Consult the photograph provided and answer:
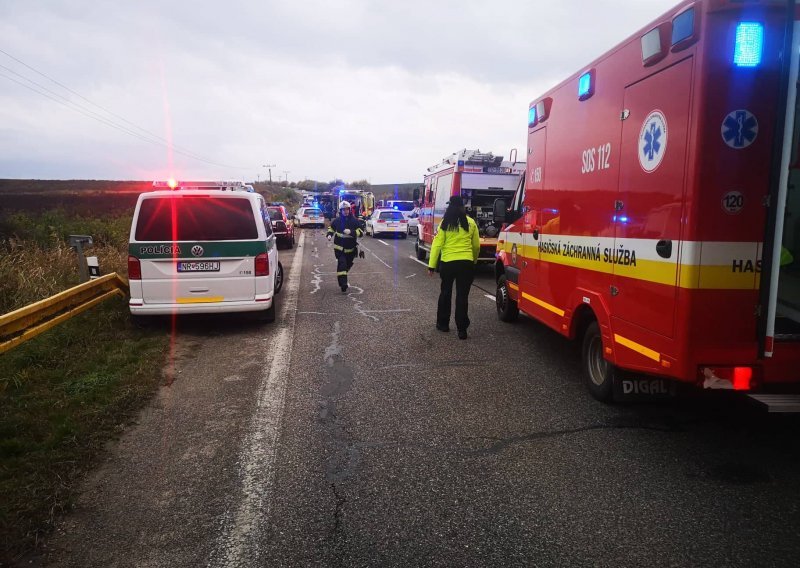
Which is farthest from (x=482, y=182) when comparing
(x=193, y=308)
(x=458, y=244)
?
(x=193, y=308)

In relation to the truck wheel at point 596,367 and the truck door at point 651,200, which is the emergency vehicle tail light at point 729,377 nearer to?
the truck door at point 651,200

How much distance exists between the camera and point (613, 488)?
11.7 feet

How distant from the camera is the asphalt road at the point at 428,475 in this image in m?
2.96

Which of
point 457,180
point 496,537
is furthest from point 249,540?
point 457,180

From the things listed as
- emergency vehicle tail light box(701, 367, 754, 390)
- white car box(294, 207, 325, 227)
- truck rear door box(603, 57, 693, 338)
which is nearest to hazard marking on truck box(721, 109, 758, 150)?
truck rear door box(603, 57, 693, 338)

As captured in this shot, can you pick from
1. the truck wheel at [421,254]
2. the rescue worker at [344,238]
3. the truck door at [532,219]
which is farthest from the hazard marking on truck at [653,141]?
the truck wheel at [421,254]

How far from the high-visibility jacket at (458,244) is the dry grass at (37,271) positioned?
6.05 metres

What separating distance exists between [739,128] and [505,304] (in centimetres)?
515

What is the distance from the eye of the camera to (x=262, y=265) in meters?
7.93

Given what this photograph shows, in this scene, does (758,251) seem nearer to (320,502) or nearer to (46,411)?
(320,502)

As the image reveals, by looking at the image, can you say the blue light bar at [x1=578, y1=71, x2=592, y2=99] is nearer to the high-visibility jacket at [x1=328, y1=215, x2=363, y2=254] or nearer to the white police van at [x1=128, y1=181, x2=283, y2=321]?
the white police van at [x1=128, y1=181, x2=283, y2=321]

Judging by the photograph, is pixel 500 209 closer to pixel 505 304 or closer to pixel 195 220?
pixel 505 304

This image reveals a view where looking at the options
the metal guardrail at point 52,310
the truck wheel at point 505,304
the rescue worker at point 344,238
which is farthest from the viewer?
the rescue worker at point 344,238

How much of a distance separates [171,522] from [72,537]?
50 centimetres
